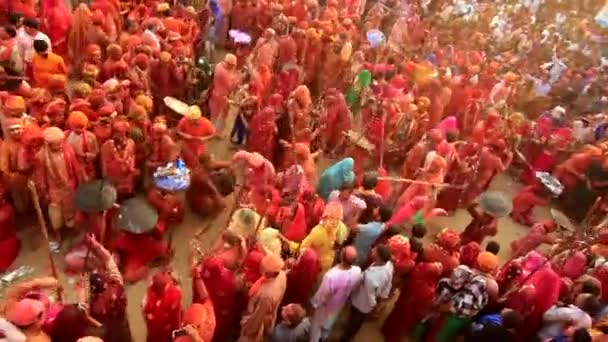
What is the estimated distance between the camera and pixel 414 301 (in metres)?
6.32

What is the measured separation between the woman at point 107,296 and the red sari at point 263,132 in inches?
127

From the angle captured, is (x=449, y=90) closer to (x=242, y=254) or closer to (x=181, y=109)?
(x=181, y=109)

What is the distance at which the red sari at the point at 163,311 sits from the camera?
Result: 17.1 feet

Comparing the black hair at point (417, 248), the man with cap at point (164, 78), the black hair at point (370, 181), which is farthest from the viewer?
the man with cap at point (164, 78)

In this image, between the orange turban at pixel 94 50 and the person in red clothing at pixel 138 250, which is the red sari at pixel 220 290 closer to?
the person in red clothing at pixel 138 250

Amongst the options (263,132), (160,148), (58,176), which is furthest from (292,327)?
(263,132)

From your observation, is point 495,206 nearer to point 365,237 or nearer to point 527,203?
point 365,237

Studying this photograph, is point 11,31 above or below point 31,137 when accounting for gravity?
above

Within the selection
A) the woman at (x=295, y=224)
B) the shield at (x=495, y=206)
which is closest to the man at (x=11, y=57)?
the woman at (x=295, y=224)

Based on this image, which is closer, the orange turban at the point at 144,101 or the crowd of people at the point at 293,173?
the crowd of people at the point at 293,173

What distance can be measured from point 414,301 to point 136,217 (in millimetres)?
2877

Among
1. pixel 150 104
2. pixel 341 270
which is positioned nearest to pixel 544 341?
pixel 341 270

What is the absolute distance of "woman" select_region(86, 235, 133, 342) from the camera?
4.97 meters

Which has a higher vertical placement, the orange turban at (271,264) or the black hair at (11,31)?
the black hair at (11,31)
